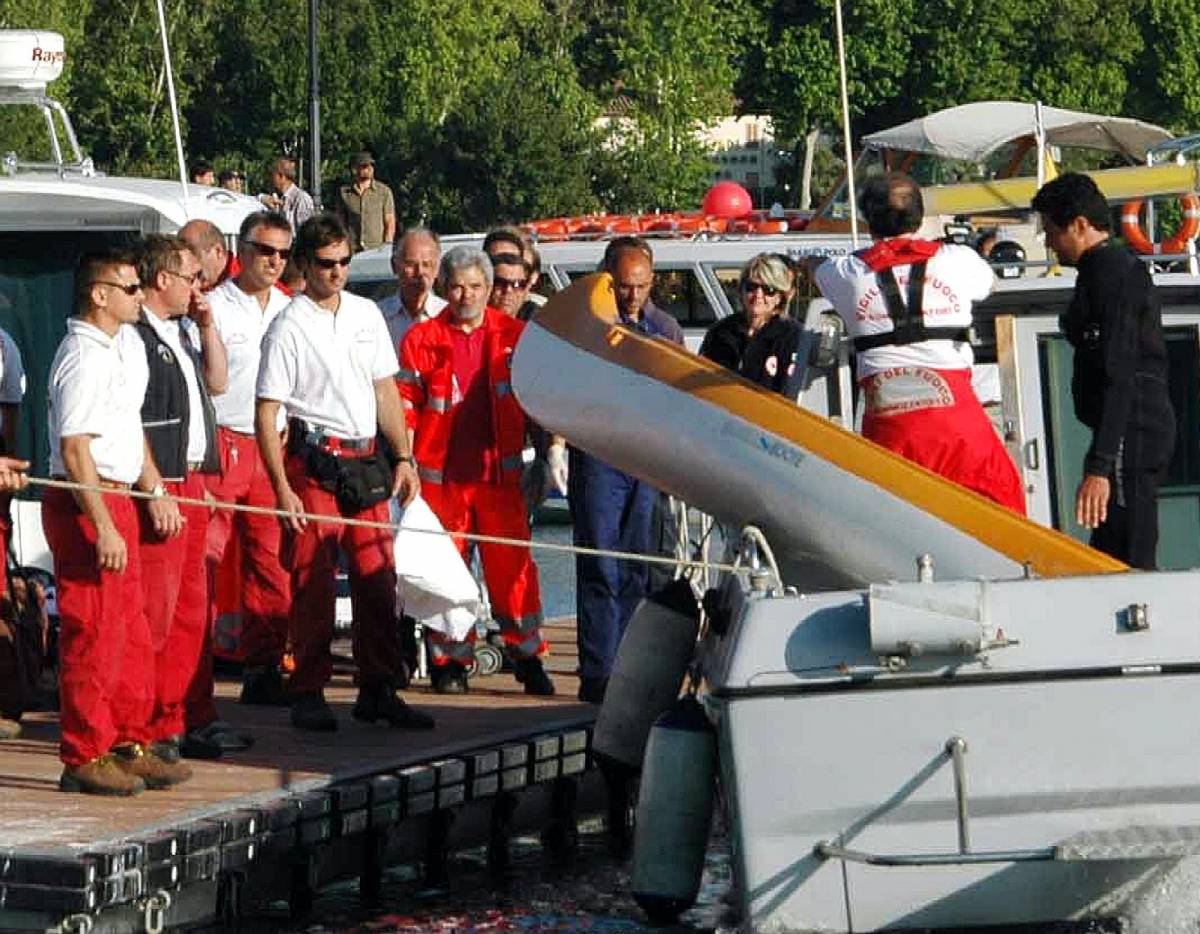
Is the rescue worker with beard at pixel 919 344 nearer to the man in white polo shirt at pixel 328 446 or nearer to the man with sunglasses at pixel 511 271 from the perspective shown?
the man in white polo shirt at pixel 328 446

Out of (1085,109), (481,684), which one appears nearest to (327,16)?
(1085,109)

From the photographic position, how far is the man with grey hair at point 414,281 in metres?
12.8

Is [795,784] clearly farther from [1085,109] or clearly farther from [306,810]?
[1085,109]

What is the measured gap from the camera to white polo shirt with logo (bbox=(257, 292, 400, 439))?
1118 centimetres

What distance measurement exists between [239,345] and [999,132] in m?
19.3

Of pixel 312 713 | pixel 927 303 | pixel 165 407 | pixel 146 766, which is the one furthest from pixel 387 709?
pixel 927 303

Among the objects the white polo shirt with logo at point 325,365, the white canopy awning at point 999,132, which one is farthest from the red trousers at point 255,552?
the white canopy awning at point 999,132

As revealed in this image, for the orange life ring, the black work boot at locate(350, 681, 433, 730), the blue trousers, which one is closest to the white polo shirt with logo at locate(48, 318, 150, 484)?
the black work boot at locate(350, 681, 433, 730)

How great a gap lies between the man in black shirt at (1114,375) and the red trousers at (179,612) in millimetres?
2909

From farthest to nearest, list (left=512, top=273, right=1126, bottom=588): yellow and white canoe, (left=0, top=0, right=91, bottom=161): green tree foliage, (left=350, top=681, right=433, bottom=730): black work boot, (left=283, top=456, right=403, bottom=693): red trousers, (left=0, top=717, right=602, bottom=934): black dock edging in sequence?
(left=0, top=0, right=91, bottom=161): green tree foliage, (left=350, top=681, right=433, bottom=730): black work boot, (left=283, top=456, right=403, bottom=693): red trousers, (left=512, top=273, right=1126, bottom=588): yellow and white canoe, (left=0, top=717, right=602, bottom=934): black dock edging

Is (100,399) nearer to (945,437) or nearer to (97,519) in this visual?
(97,519)

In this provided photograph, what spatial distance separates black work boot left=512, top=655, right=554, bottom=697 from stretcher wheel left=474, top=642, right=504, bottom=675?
44 centimetres

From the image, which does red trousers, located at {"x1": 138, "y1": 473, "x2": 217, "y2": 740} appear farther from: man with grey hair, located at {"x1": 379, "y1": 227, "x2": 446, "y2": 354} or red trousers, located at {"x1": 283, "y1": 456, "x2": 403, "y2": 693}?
man with grey hair, located at {"x1": 379, "y1": 227, "x2": 446, "y2": 354}

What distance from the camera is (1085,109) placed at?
7188 cm
